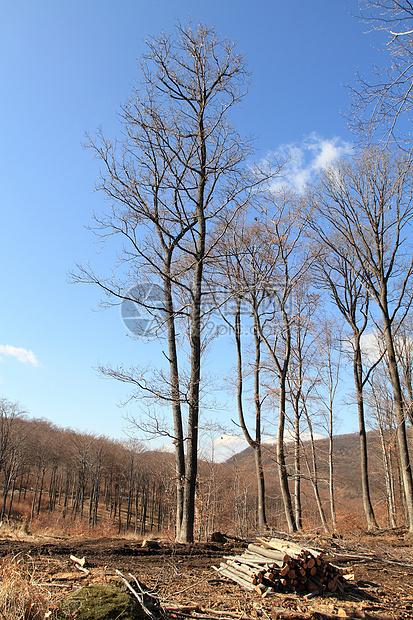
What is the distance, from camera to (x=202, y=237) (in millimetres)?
10906

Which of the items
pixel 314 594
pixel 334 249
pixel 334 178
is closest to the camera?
pixel 314 594

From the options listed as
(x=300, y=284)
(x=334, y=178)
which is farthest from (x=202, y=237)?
(x=300, y=284)

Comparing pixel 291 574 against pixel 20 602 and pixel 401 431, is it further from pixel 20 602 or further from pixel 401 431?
pixel 401 431

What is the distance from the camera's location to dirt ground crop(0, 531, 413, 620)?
400 centimetres

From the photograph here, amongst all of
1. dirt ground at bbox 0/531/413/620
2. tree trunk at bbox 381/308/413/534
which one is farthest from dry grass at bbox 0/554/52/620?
tree trunk at bbox 381/308/413/534

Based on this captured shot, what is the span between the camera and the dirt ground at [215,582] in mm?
3996

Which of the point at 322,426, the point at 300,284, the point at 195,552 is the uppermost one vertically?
the point at 300,284

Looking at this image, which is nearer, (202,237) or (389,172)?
(202,237)

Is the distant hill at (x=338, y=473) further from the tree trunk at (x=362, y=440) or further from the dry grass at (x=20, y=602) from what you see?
the dry grass at (x=20, y=602)

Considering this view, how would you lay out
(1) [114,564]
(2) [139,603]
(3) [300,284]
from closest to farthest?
1. (2) [139,603]
2. (1) [114,564]
3. (3) [300,284]

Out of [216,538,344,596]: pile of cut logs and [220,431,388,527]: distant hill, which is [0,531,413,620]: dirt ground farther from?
[220,431,388,527]: distant hill

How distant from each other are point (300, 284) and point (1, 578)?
48.4ft

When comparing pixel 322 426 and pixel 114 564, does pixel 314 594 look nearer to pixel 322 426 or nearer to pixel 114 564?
pixel 114 564

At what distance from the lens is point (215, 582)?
513cm
